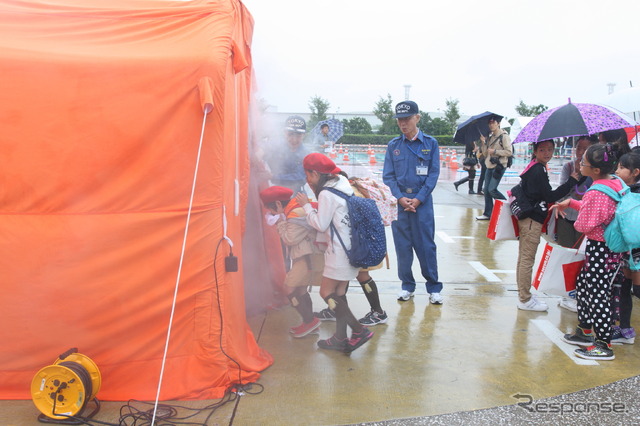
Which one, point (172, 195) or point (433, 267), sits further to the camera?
point (433, 267)

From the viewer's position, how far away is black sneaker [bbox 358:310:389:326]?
4.29 metres

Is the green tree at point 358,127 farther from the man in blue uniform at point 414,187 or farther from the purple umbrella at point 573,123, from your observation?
the purple umbrella at point 573,123

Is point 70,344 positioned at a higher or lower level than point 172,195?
lower

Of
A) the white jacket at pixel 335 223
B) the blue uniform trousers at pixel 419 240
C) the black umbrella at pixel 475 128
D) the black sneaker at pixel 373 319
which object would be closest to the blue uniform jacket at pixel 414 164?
the blue uniform trousers at pixel 419 240

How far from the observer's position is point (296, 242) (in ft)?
12.6

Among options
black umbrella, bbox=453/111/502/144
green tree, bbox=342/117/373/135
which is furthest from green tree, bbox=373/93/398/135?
black umbrella, bbox=453/111/502/144

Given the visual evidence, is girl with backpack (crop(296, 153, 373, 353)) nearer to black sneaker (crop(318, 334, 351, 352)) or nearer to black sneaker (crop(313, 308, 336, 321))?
black sneaker (crop(318, 334, 351, 352))

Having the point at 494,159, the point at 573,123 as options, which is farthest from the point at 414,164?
the point at 494,159

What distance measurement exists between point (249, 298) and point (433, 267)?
173 centimetres

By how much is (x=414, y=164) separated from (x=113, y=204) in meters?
2.76

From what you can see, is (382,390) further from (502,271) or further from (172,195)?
(502,271)

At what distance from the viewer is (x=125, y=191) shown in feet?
9.57

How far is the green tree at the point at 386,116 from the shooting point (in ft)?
121

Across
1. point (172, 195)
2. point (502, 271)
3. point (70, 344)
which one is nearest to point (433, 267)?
point (502, 271)
